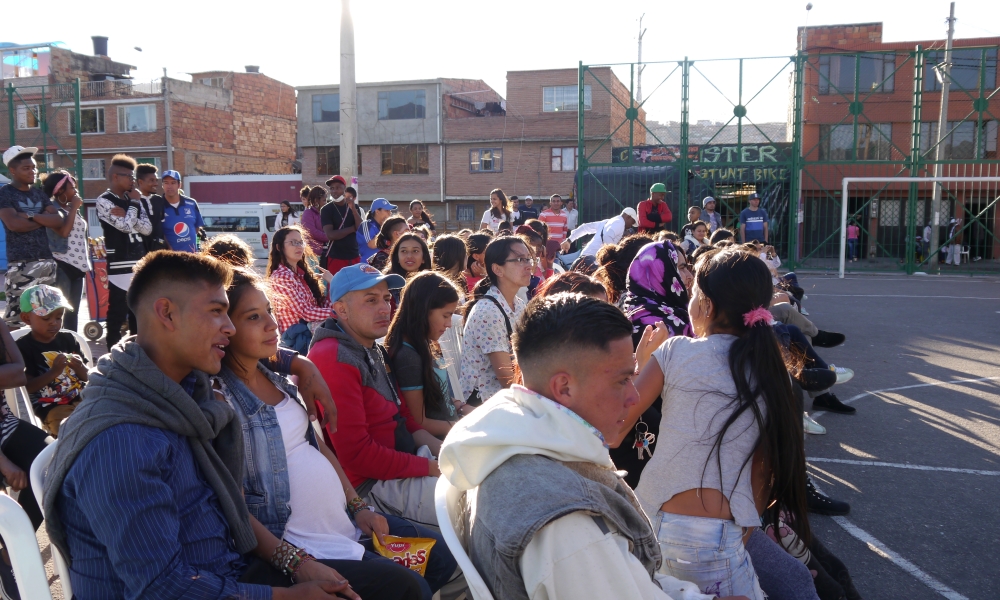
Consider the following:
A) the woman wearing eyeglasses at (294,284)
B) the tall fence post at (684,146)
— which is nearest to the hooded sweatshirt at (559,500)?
the woman wearing eyeglasses at (294,284)

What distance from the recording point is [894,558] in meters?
3.80

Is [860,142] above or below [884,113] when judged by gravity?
below

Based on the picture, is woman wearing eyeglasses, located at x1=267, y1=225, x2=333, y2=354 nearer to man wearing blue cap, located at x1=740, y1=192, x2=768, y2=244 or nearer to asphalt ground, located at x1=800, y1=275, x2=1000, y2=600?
asphalt ground, located at x1=800, y1=275, x2=1000, y2=600

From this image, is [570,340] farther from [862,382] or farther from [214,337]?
[862,382]

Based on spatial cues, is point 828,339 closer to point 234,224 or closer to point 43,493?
point 43,493

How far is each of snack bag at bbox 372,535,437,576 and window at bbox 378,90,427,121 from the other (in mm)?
41304

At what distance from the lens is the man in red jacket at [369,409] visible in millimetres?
3049

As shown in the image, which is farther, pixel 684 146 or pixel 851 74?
pixel 851 74

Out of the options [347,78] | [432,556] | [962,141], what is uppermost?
[962,141]

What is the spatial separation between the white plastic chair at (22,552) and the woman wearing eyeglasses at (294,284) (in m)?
3.19

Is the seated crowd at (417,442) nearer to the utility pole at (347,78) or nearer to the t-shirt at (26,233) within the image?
the t-shirt at (26,233)

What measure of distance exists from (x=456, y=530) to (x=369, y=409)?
1259 millimetres

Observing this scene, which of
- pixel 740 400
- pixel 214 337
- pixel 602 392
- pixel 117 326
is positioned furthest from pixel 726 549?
pixel 117 326

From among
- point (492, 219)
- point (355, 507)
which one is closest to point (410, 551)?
point (355, 507)
